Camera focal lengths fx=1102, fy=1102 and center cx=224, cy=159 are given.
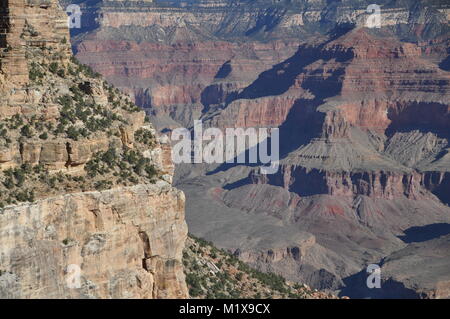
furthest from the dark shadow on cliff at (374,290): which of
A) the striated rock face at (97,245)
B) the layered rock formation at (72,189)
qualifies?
the striated rock face at (97,245)

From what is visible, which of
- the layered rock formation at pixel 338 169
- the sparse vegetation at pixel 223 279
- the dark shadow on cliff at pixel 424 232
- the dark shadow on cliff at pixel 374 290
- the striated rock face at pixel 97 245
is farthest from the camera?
the dark shadow on cliff at pixel 424 232

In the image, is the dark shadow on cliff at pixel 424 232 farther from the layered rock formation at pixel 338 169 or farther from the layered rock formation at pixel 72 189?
the layered rock formation at pixel 72 189

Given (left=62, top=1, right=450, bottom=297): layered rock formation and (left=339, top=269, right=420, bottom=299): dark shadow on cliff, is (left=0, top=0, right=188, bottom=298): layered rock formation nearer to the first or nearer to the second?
(left=339, top=269, right=420, bottom=299): dark shadow on cliff

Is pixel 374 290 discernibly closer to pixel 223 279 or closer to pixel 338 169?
pixel 338 169

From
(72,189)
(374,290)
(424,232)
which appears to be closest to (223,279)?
(72,189)

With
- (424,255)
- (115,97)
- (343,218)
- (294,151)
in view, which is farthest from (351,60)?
(115,97)

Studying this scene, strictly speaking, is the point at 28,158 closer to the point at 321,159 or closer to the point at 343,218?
the point at 343,218

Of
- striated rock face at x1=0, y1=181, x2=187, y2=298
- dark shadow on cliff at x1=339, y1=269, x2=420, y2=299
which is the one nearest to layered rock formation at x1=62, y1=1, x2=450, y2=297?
dark shadow on cliff at x1=339, y1=269, x2=420, y2=299
